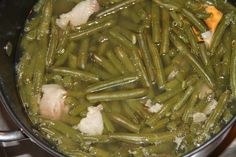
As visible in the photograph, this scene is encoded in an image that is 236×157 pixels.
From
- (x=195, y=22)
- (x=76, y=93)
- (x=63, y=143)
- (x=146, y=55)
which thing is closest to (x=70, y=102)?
(x=76, y=93)

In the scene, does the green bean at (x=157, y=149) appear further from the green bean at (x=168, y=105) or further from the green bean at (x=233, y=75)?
the green bean at (x=233, y=75)

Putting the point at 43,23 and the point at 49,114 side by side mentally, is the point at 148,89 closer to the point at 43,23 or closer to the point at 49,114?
the point at 49,114

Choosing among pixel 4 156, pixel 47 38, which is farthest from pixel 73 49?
pixel 4 156

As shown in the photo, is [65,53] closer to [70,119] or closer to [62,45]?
[62,45]

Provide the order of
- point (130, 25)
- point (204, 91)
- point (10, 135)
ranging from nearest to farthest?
point (10, 135) → point (204, 91) → point (130, 25)

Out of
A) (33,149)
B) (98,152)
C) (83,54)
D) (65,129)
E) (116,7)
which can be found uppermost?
(116,7)

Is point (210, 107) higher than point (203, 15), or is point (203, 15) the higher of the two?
point (203, 15)

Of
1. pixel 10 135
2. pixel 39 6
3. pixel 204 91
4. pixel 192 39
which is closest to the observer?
pixel 10 135
